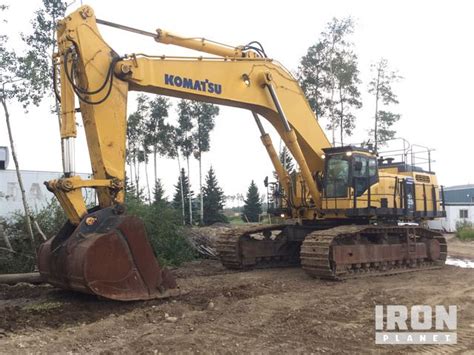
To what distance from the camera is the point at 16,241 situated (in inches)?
483

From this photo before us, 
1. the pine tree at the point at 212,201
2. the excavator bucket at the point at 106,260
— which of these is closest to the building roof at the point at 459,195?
the pine tree at the point at 212,201

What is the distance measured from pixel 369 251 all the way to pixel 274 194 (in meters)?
2.74

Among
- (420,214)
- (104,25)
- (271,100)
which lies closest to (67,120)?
(104,25)

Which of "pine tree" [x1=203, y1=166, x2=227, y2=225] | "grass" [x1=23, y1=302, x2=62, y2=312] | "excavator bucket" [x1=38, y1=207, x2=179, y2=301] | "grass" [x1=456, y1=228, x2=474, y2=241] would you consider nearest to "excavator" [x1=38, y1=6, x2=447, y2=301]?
"excavator bucket" [x1=38, y1=207, x2=179, y2=301]

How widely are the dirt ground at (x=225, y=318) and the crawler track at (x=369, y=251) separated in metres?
0.48

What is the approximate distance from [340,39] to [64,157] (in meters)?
21.5

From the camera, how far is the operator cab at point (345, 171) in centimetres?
1138

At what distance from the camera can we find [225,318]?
6.89 metres

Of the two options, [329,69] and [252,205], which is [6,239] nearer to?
[329,69]

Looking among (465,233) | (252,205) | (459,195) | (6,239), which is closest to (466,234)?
(465,233)

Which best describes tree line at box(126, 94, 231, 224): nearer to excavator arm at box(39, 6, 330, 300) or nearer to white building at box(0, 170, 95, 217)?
white building at box(0, 170, 95, 217)

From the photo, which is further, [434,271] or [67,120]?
[434,271]

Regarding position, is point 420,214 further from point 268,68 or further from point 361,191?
point 268,68

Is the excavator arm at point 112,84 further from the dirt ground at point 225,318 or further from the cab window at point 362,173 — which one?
the cab window at point 362,173
